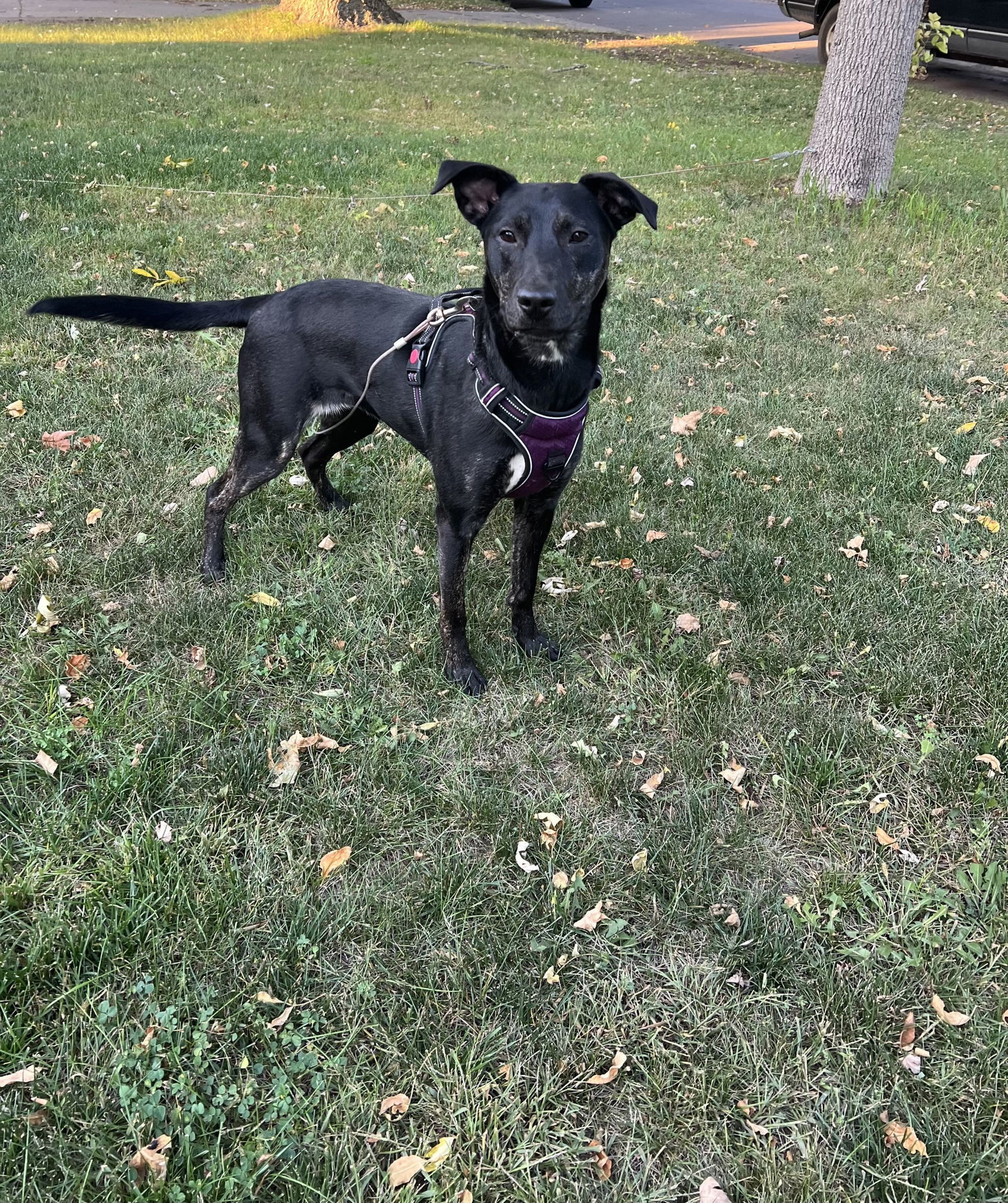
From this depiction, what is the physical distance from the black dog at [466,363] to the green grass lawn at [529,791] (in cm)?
47

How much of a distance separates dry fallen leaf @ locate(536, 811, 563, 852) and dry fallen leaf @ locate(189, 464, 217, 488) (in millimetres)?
2548

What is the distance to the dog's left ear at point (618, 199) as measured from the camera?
2.73 metres

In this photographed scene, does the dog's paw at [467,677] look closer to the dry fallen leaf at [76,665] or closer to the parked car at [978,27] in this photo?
the dry fallen leaf at [76,665]

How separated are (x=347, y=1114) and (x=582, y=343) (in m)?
2.33

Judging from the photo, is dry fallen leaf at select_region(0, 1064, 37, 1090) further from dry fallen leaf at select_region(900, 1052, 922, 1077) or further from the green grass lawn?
dry fallen leaf at select_region(900, 1052, 922, 1077)

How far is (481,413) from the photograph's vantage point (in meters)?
2.81

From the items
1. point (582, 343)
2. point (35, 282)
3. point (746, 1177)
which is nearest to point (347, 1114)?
point (746, 1177)

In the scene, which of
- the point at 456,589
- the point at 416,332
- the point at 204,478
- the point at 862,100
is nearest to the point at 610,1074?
the point at 456,589

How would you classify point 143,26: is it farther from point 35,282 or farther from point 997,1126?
point 997,1126

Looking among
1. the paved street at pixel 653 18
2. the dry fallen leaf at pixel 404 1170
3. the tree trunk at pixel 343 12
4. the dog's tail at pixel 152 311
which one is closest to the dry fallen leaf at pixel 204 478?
the dog's tail at pixel 152 311

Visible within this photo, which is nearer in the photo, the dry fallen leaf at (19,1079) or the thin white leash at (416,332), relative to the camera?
the dry fallen leaf at (19,1079)

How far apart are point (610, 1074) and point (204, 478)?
11.1 feet

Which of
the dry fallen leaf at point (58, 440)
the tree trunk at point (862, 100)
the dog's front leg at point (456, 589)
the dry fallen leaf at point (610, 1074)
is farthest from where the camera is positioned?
the tree trunk at point (862, 100)

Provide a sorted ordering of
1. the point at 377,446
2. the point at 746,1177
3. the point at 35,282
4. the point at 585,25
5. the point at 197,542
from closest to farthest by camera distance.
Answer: the point at 746,1177
the point at 197,542
the point at 377,446
the point at 35,282
the point at 585,25
